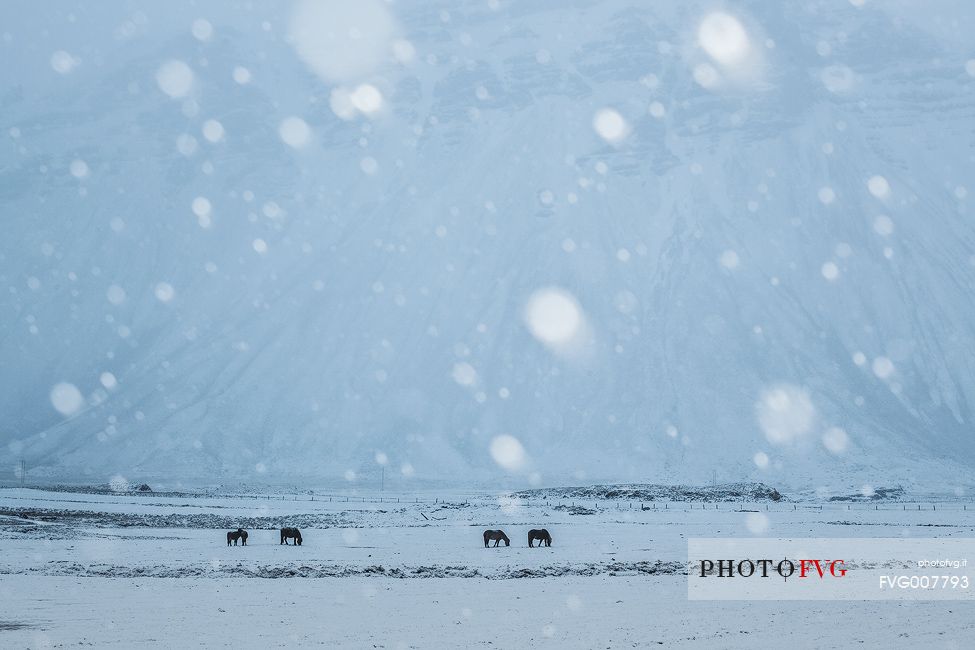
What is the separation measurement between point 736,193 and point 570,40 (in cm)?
4787

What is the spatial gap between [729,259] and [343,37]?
311 ft

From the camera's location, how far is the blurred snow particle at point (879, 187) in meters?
128

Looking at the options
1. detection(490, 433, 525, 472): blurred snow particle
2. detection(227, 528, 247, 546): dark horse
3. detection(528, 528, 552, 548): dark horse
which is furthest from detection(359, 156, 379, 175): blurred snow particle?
detection(528, 528, 552, 548): dark horse

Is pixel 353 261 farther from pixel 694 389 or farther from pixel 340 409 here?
pixel 694 389

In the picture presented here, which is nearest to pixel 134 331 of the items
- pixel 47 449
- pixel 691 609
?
pixel 47 449

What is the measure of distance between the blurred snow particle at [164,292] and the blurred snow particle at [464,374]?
50550 millimetres

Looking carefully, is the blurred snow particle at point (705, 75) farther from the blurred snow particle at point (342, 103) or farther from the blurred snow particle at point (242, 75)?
the blurred snow particle at point (242, 75)

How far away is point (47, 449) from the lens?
11444cm

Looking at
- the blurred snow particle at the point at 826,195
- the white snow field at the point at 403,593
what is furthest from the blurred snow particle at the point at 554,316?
the white snow field at the point at 403,593

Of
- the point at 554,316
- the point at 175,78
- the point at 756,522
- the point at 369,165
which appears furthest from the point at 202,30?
the point at 756,522

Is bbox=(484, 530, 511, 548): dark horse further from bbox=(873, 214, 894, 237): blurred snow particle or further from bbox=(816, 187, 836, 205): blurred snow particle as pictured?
bbox=(816, 187, 836, 205): blurred snow particle

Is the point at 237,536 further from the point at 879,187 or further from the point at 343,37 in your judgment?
the point at 343,37

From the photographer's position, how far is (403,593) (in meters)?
21.5

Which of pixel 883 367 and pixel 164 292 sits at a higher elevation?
pixel 164 292
